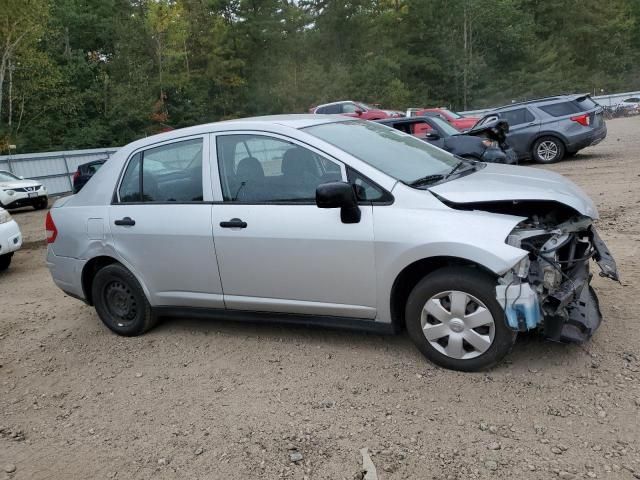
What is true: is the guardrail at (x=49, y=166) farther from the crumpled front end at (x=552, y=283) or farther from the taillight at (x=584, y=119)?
the crumpled front end at (x=552, y=283)

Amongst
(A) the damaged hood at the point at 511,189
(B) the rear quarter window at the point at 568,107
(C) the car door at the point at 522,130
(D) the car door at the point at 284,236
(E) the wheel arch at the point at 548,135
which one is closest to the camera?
(A) the damaged hood at the point at 511,189

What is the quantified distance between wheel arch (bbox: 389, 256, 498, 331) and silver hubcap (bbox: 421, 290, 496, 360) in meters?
0.20

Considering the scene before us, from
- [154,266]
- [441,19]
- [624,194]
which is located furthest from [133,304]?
[441,19]

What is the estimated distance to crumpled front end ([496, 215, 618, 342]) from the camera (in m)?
3.22

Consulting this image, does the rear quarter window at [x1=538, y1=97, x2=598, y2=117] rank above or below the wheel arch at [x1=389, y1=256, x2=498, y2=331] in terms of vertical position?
above

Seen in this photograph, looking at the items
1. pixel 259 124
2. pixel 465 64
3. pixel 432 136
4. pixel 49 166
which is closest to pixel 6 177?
pixel 49 166

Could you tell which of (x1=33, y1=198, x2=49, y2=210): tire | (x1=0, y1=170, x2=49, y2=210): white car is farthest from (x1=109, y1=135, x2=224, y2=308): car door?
(x1=33, y1=198, x2=49, y2=210): tire

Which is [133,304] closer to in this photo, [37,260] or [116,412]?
[116,412]

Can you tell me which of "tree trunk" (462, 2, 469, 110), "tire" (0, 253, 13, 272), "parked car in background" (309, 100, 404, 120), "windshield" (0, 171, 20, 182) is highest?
"tree trunk" (462, 2, 469, 110)

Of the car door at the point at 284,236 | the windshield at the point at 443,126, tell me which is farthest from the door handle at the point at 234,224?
the windshield at the point at 443,126

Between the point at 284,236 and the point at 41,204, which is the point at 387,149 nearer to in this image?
the point at 284,236

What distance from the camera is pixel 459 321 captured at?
350 cm

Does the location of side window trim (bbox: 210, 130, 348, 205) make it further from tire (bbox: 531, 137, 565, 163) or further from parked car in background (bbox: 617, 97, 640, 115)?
parked car in background (bbox: 617, 97, 640, 115)

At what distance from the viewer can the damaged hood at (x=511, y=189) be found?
3.52 meters
